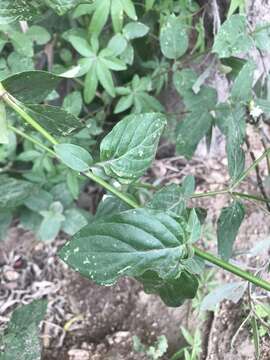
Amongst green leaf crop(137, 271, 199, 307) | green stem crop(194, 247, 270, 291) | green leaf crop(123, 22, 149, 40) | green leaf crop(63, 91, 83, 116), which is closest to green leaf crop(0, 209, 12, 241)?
green leaf crop(63, 91, 83, 116)

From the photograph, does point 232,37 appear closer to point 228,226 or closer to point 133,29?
point 133,29

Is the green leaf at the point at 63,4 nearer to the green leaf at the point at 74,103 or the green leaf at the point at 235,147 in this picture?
the green leaf at the point at 235,147

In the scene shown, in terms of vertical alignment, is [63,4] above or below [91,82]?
above

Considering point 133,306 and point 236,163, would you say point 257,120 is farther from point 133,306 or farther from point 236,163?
point 133,306

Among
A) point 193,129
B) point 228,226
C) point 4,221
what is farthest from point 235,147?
point 4,221

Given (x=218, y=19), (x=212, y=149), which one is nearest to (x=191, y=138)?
(x=218, y=19)

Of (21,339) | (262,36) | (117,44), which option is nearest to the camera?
(21,339)
